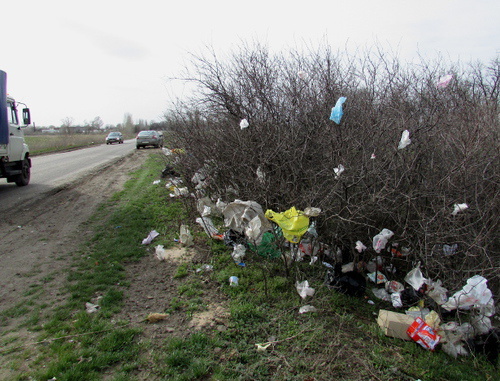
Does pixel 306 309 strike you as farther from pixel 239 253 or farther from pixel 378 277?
pixel 239 253

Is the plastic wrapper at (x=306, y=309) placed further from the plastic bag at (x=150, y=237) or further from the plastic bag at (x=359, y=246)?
the plastic bag at (x=150, y=237)

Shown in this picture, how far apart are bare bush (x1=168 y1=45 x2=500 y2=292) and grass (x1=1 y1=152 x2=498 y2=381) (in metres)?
0.74

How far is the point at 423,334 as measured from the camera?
9.65 ft

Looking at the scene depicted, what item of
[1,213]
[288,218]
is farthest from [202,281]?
[1,213]

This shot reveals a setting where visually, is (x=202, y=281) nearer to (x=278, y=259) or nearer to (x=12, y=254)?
(x=278, y=259)

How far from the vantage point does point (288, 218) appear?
3609mm

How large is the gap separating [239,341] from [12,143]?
9550 millimetres

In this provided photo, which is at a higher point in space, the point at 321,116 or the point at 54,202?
the point at 321,116

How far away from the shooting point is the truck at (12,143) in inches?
349

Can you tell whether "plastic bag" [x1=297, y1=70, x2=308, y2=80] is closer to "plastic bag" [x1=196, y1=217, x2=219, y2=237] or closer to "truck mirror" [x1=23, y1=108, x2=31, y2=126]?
"plastic bag" [x1=196, y1=217, x2=219, y2=237]

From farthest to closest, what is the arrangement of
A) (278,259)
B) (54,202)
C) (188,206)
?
(54,202)
(188,206)
(278,259)

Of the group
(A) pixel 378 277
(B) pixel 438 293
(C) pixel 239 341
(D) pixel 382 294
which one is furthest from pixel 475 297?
(C) pixel 239 341

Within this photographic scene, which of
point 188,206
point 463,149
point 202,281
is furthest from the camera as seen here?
point 188,206

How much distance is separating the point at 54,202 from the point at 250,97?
5496 millimetres
